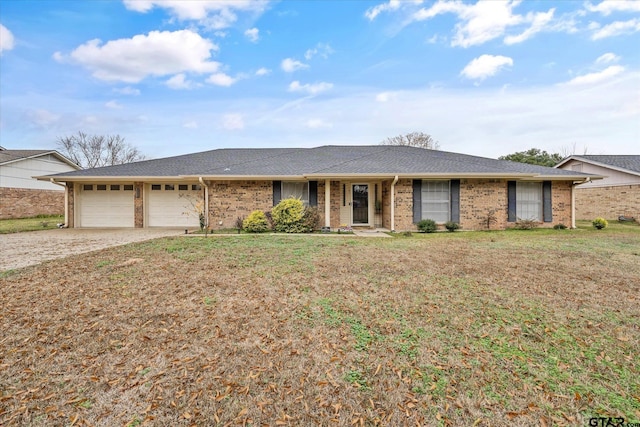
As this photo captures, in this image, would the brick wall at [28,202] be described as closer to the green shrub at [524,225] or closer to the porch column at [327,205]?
the porch column at [327,205]

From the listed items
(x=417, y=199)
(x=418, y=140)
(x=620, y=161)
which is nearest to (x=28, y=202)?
(x=417, y=199)

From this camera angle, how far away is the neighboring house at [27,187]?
17.8 metres

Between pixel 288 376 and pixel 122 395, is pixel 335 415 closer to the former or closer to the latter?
pixel 288 376

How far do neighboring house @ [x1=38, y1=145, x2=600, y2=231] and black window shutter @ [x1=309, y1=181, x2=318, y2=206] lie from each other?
42 mm

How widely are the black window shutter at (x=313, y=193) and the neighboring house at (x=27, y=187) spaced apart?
1755cm

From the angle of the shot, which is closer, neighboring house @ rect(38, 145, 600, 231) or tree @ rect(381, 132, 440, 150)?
neighboring house @ rect(38, 145, 600, 231)

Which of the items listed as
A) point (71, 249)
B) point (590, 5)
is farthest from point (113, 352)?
point (590, 5)

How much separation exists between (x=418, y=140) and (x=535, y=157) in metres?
11.5

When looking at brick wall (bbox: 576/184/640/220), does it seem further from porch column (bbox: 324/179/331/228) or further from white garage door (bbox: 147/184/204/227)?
white garage door (bbox: 147/184/204/227)

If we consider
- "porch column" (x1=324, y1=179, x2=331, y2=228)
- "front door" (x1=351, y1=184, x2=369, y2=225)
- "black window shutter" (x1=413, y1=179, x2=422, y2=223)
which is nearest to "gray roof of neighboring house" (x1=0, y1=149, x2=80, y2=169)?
"porch column" (x1=324, y1=179, x2=331, y2=228)

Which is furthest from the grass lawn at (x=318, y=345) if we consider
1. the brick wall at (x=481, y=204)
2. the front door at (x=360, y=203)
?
the front door at (x=360, y=203)

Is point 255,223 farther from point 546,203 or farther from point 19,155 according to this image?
point 19,155

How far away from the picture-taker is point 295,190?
40.5 feet

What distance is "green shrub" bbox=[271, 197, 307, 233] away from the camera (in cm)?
1099
